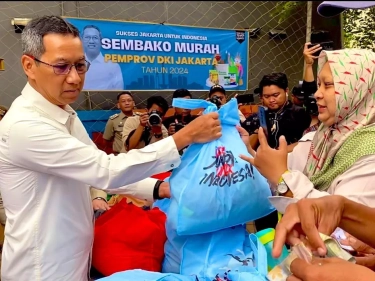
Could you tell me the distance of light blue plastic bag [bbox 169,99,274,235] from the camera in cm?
107

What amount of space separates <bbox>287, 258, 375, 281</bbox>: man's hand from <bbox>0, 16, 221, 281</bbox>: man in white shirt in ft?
1.71

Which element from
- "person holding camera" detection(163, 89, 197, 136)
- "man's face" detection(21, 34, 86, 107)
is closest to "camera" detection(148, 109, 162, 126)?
"person holding camera" detection(163, 89, 197, 136)

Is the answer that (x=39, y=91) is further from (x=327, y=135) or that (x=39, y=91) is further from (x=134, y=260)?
(x=327, y=135)

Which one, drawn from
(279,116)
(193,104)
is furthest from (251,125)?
(193,104)

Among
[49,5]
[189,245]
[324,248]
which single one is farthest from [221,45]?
[324,248]

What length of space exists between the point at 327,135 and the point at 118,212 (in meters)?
0.68

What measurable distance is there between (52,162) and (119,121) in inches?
110

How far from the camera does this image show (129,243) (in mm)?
1191

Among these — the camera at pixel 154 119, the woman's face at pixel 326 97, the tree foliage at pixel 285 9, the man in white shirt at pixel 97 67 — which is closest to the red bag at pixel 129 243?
the woman's face at pixel 326 97

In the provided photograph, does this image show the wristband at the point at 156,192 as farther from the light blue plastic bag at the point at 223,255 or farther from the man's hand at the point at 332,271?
the man's hand at the point at 332,271

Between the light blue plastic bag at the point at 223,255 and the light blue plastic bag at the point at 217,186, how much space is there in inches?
1.6

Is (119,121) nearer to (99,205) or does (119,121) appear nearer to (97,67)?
(97,67)

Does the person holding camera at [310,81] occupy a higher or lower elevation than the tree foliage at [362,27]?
lower

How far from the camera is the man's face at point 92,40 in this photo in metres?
3.57
